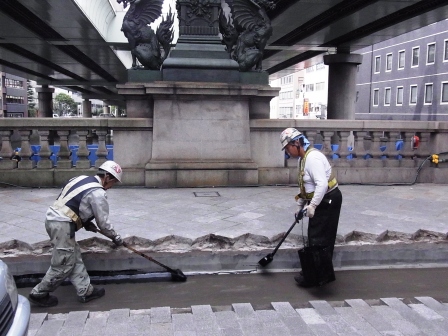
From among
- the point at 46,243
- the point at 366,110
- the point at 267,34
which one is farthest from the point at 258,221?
the point at 366,110

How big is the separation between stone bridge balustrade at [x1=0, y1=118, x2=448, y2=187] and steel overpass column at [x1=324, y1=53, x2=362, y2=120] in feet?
55.2

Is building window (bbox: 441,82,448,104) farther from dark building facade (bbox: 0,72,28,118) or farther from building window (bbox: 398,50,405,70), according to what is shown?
dark building facade (bbox: 0,72,28,118)

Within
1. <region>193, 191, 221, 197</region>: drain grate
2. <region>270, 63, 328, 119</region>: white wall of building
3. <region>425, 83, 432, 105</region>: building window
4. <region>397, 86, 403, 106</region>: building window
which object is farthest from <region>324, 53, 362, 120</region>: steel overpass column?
<region>270, 63, 328, 119</region>: white wall of building

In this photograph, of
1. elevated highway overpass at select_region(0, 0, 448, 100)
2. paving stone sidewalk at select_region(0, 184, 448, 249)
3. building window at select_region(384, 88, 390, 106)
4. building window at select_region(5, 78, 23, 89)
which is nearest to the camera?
paving stone sidewalk at select_region(0, 184, 448, 249)

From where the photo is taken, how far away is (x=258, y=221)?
257 inches

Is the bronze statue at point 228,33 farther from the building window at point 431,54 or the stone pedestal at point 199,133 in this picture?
Result: the building window at point 431,54

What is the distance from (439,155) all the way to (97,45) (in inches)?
868

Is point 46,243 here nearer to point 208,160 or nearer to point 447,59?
point 208,160

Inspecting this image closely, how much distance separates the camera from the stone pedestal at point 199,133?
29.0ft

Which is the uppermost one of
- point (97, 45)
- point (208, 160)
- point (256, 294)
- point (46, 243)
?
point (97, 45)

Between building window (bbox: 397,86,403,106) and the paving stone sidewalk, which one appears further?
building window (bbox: 397,86,403,106)

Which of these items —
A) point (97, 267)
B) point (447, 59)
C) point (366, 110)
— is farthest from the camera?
point (366, 110)

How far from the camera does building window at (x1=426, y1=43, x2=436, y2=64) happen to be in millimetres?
45750

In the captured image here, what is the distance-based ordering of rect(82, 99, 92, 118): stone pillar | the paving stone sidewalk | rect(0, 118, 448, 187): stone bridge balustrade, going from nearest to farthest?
1. the paving stone sidewalk
2. rect(0, 118, 448, 187): stone bridge balustrade
3. rect(82, 99, 92, 118): stone pillar
